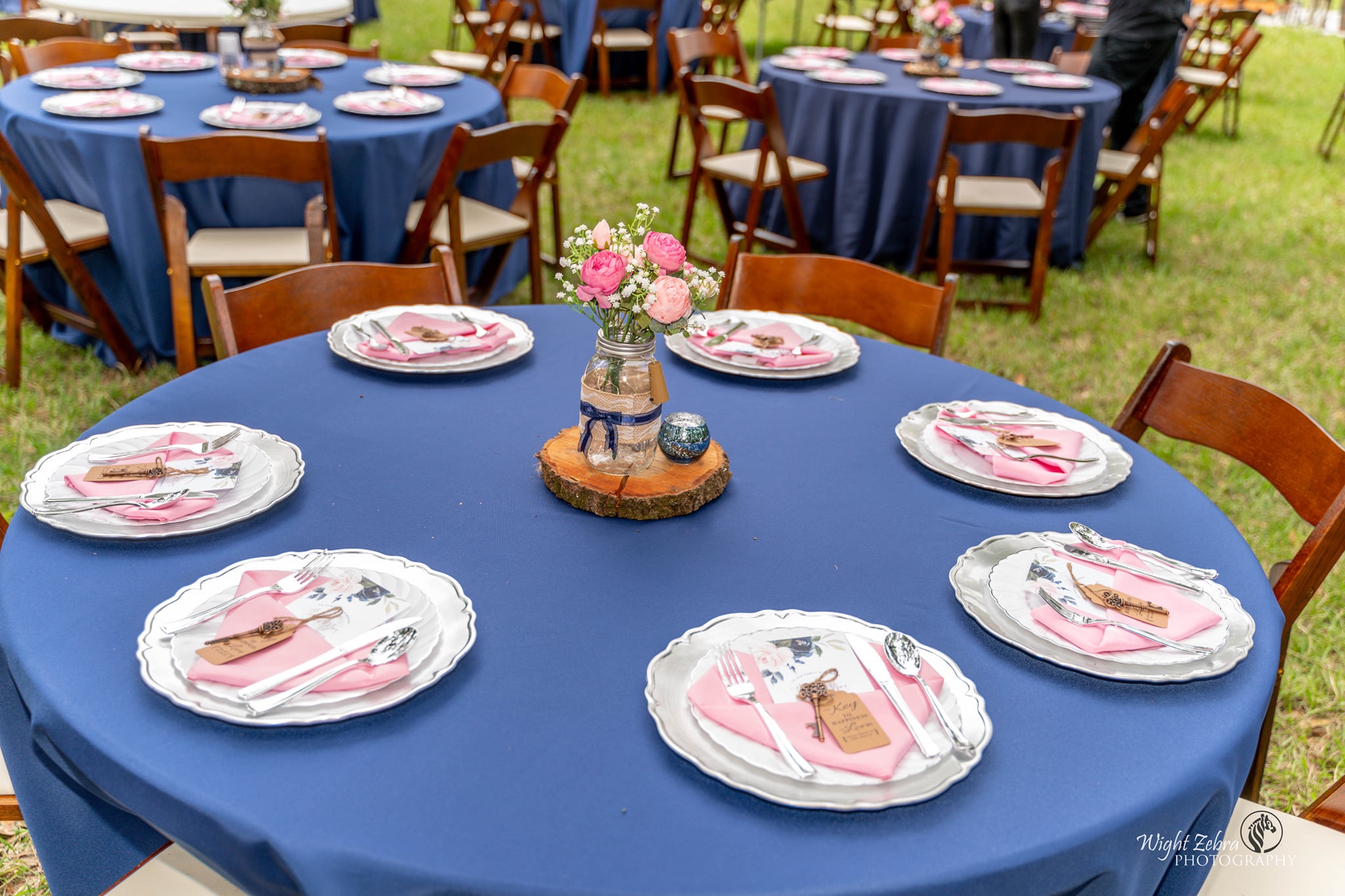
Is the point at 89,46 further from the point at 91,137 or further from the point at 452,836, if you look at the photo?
the point at 452,836

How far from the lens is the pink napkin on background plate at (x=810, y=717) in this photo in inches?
35.5

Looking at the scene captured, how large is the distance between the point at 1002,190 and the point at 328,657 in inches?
160

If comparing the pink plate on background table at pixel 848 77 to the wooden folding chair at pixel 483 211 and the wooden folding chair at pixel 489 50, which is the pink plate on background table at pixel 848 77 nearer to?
the wooden folding chair at pixel 483 211

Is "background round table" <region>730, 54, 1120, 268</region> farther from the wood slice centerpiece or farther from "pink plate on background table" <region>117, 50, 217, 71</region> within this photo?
the wood slice centerpiece

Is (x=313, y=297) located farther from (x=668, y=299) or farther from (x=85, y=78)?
(x=85, y=78)

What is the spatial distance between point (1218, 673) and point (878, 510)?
1.46 feet

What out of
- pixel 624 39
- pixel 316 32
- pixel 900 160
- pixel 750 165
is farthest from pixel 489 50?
pixel 900 160

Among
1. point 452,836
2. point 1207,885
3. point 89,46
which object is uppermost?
point 89,46

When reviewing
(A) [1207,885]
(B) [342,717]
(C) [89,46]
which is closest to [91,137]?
(C) [89,46]

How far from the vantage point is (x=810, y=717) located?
95 cm

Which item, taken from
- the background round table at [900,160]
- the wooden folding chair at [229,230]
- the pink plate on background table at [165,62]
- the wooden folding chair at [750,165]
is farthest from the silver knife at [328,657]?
the background round table at [900,160]

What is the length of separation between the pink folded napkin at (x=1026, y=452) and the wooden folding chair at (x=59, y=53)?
411 centimetres

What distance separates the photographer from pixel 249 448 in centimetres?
135

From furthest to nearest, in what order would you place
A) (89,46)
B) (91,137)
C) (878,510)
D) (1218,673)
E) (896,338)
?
(89,46)
(91,137)
(896,338)
(878,510)
(1218,673)
